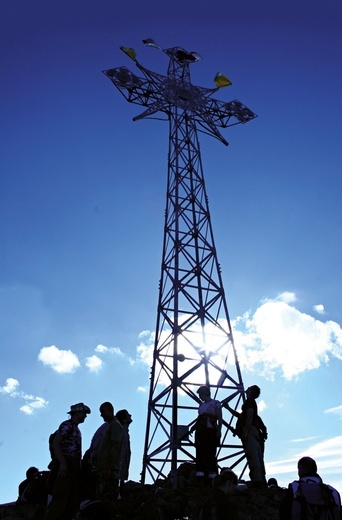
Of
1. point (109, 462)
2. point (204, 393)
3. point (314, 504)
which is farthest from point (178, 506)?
point (314, 504)

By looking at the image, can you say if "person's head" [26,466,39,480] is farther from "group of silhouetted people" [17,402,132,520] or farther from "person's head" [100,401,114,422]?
"person's head" [100,401,114,422]

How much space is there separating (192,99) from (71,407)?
573 inches

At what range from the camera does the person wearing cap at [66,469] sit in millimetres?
5027

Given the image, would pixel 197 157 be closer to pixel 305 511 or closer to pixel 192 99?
pixel 192 99

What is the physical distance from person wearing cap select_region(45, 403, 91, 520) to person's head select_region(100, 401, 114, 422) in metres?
0.72

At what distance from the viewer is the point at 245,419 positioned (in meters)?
7.74

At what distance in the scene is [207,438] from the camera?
761 cm

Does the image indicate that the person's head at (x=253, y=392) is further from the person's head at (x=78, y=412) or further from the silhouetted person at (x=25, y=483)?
the silhouetted person at (x=25, y=483)

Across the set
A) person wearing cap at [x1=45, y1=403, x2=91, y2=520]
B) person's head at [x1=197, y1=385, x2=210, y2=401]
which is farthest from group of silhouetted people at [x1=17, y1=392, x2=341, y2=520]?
person's head at [x1=197, y1=385, x2=210, y2=401]

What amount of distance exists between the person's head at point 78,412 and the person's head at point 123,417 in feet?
7.84

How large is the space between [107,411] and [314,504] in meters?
3.19

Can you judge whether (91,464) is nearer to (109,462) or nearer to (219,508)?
(109,462)

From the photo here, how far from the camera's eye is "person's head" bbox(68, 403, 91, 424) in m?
5.64

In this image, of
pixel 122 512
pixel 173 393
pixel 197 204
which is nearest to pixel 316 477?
pixel 122 512
